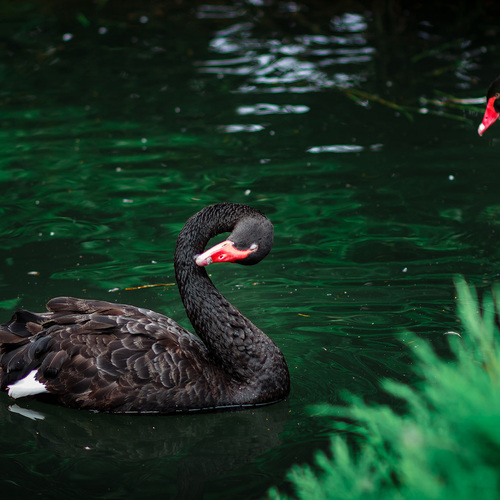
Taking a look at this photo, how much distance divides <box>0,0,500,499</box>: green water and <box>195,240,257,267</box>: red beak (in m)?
0.82

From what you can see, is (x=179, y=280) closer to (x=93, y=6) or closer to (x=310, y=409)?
(x=310, y=409)

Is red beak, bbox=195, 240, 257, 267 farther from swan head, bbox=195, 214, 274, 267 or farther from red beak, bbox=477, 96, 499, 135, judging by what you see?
red beak, bbox=477, 96, 499, 135

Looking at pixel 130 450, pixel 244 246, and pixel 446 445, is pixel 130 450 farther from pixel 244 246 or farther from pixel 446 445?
pixel 446 445

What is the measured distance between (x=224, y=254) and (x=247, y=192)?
10.5 feet

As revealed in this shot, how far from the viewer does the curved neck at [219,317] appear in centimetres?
448

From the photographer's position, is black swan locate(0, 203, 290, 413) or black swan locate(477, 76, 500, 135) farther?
black swan locate(477, 76, 500, 135)

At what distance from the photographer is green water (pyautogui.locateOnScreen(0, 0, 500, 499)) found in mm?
4129

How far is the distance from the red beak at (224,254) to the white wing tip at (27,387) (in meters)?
1.04

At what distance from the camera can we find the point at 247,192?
24.4 feet

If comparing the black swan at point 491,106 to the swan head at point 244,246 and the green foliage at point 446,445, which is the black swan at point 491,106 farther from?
the green foliage at point 446,445

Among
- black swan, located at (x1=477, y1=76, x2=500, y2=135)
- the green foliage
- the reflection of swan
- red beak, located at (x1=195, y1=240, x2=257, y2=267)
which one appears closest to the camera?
the green foliage

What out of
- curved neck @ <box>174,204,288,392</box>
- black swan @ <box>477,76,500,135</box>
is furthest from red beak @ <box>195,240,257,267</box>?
black swan @ <box>477,76,500,135</box>

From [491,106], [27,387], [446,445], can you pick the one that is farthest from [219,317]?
[491,106]

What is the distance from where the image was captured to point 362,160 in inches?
322
